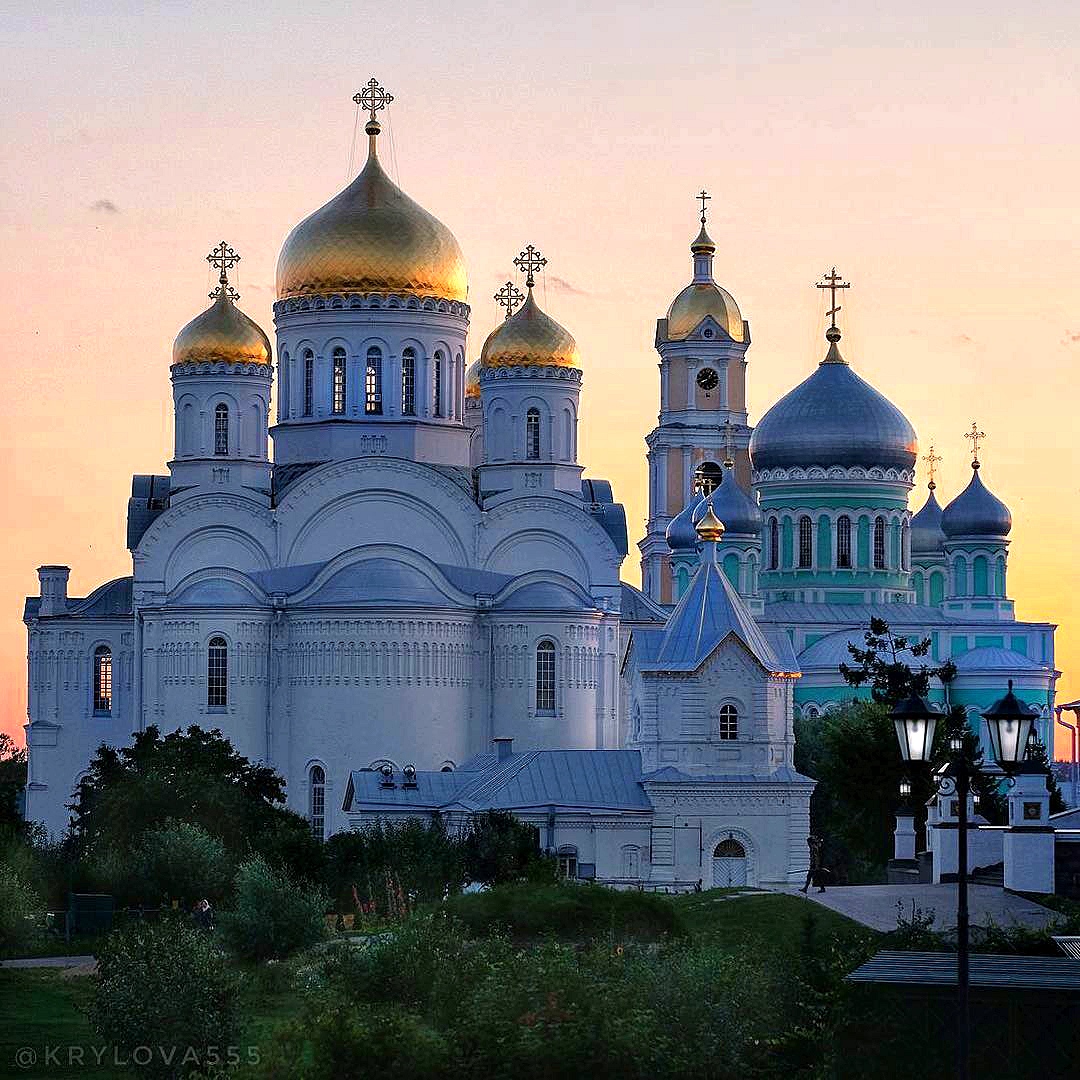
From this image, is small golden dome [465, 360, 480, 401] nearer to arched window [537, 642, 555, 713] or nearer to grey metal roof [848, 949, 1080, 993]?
arched window [537, 642, 555, 713]

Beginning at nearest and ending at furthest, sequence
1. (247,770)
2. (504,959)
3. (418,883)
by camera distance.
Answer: (504,959) → (418,883) → (247,770)

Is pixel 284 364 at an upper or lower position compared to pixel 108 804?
upper

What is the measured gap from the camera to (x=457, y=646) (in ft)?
173

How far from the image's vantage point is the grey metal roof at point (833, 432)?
73.4m

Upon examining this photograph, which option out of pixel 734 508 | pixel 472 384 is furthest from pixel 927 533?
pixel 472 384

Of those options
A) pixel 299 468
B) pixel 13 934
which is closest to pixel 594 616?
pixel 299 468

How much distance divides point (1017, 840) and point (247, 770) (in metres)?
21.5

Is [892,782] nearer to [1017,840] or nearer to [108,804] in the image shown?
[108,804]

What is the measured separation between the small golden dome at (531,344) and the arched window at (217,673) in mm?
8516

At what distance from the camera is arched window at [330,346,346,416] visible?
2191 inches

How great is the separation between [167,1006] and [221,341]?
116ft

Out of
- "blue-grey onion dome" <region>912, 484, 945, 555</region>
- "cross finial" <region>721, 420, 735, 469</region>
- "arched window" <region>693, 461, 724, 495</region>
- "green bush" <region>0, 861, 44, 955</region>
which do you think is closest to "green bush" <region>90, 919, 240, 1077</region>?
"green bush" <region>0, 861, 44, 955</region>

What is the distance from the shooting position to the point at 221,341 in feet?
183

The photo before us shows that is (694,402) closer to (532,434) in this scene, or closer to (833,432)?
(833,432)
